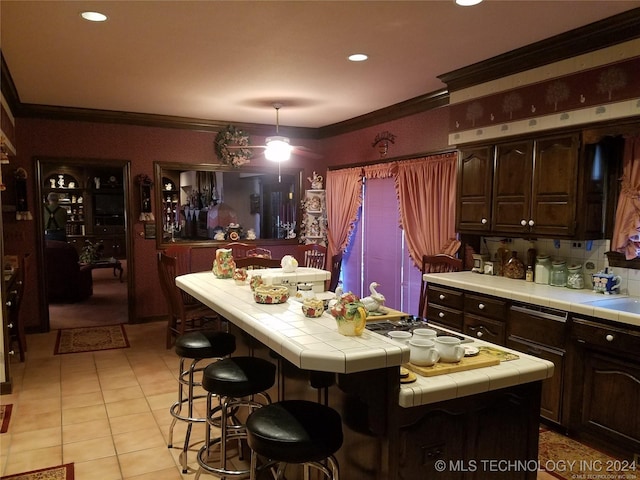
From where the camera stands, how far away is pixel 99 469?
9.18 feet

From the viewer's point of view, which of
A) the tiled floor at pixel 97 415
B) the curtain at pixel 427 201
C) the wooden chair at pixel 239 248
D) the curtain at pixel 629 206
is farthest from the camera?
the wooden chair at pixel 239 248

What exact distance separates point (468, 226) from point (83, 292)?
20.7ft

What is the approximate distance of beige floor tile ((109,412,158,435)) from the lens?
3303 millimetres

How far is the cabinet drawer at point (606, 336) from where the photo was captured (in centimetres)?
265

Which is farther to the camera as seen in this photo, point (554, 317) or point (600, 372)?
→ point (554, 317)

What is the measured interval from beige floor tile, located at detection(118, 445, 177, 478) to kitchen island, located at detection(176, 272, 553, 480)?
1363mm

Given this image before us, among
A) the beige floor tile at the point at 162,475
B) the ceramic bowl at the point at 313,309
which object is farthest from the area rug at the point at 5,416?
the ceramic bowl at the point at 313,309

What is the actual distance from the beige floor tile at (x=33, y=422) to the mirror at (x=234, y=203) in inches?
128

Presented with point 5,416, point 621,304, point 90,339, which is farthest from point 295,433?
point 90,339

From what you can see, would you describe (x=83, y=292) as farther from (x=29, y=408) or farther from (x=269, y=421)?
(x=269, y=421)

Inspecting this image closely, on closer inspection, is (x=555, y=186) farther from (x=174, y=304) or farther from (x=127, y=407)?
(x=174, y=304)

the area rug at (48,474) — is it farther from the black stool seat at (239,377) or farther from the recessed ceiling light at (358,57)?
the recessed ceiling light at (358,57)

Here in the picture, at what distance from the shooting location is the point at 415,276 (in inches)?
200

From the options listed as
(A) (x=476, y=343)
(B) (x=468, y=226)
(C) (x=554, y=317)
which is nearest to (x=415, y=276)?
(B) (x=468, y=226)
